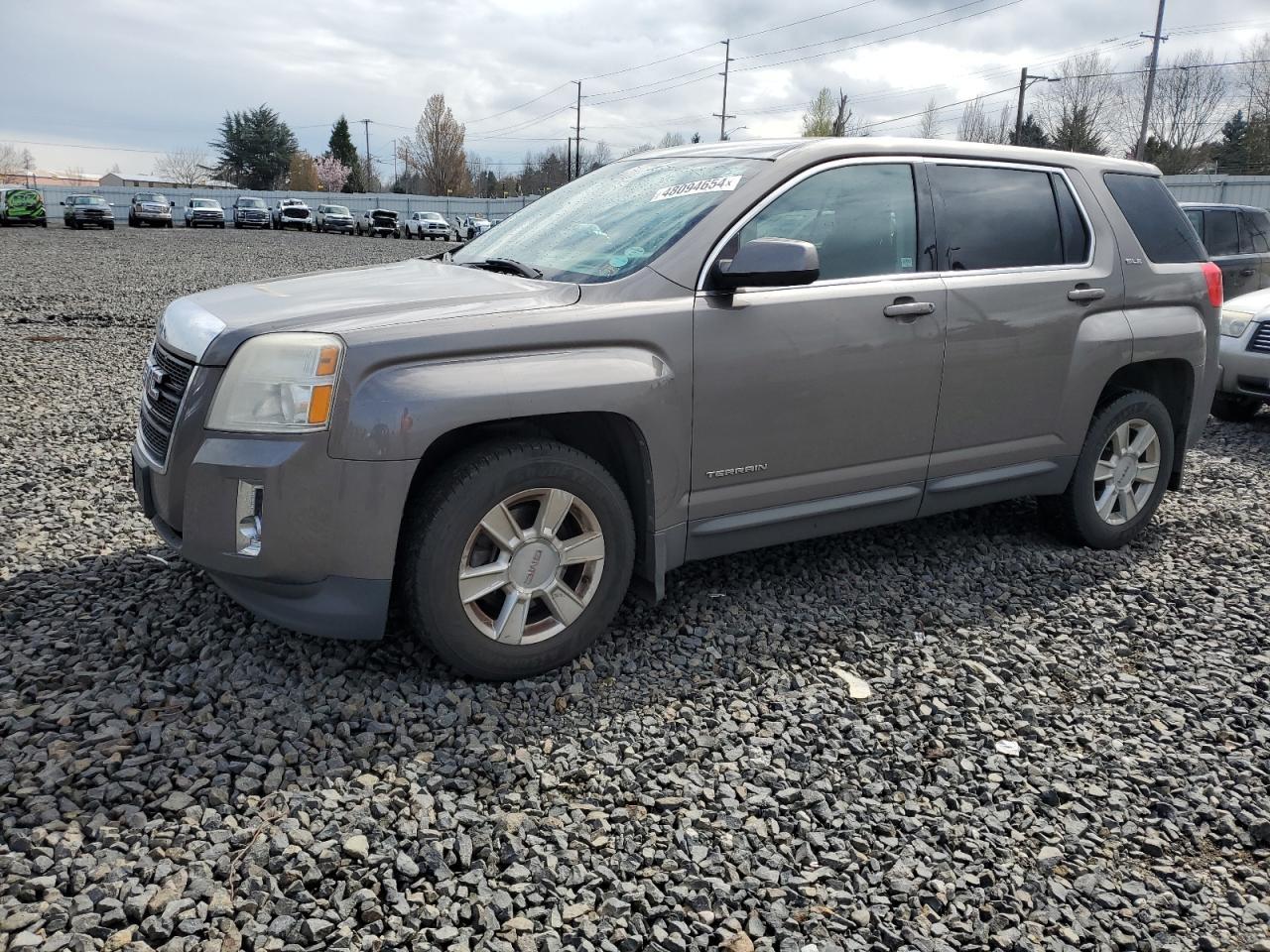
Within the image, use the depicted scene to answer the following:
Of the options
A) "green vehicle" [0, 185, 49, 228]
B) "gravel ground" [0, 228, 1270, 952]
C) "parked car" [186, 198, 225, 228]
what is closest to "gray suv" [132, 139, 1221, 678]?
"gravel ground" [0, 228, 1270, 952]

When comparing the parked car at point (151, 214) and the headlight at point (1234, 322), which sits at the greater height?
the parked car at point (151, 214)

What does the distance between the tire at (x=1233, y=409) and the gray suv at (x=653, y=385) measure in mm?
4365

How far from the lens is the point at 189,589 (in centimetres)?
405

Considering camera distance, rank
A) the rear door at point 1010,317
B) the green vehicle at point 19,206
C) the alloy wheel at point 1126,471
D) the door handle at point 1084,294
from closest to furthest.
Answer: the rear door at point 1010,317 → the door handle at point 1084,294 → the alloy wheel at point 1126,471 → the green vehicle at point 19,206

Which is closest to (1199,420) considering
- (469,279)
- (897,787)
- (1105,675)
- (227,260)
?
(1105,675)

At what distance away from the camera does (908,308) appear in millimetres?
3988

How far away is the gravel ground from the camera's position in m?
2.40

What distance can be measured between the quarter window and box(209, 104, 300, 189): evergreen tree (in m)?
88.6

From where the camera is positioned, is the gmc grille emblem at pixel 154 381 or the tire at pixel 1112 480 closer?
the gmc grille emblem at pixel 154 381

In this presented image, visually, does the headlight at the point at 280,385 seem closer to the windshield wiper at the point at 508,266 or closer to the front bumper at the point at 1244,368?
the windshield wiper at the point at 508,266

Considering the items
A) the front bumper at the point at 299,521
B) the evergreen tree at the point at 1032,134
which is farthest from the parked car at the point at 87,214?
the evergreen tree at the point at 1032,134

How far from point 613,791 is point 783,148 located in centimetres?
257

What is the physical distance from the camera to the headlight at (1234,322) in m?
8.16

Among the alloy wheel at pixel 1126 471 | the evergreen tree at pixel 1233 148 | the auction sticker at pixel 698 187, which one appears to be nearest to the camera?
the auction sticker at pixel 698 187
